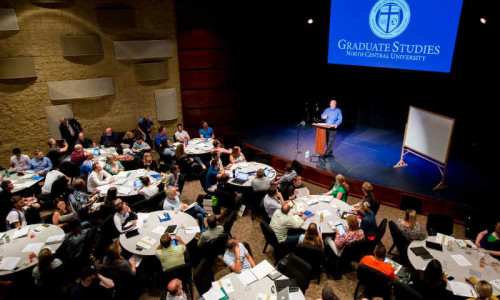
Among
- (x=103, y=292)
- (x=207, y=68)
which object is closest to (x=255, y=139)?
(x=207, y=68)

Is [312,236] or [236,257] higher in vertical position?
[312,236]

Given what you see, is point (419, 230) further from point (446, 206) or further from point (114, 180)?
point (114, 180)

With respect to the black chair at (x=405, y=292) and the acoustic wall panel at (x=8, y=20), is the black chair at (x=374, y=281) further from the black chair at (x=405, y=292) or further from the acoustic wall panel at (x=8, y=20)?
the acoustic wall panel at (x=8, y=20)

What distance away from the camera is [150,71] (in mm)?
10633

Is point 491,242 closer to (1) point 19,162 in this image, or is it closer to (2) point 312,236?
(2) point 312,236

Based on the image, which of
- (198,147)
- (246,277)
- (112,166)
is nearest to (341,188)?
(246,277)

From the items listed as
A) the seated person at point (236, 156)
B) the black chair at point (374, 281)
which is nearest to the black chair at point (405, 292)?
the black chair at point (374, 281)

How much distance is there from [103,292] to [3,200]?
3.17 m

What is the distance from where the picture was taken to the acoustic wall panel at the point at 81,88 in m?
9.66

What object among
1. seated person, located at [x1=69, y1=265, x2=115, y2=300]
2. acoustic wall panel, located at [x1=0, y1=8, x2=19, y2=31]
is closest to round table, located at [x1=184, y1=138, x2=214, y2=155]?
seated person, located at [x1=69, y1=265, x2=115, y2=300]

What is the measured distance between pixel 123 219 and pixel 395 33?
307 inches

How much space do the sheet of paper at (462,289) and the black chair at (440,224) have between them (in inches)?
50.5

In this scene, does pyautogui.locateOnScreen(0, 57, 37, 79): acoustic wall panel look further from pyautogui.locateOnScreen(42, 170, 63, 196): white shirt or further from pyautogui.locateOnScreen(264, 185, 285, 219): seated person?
pyautogui.locateOnScreen(264, 185, 285, 219): seated person

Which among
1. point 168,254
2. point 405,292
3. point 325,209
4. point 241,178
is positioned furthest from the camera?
point 241,178
